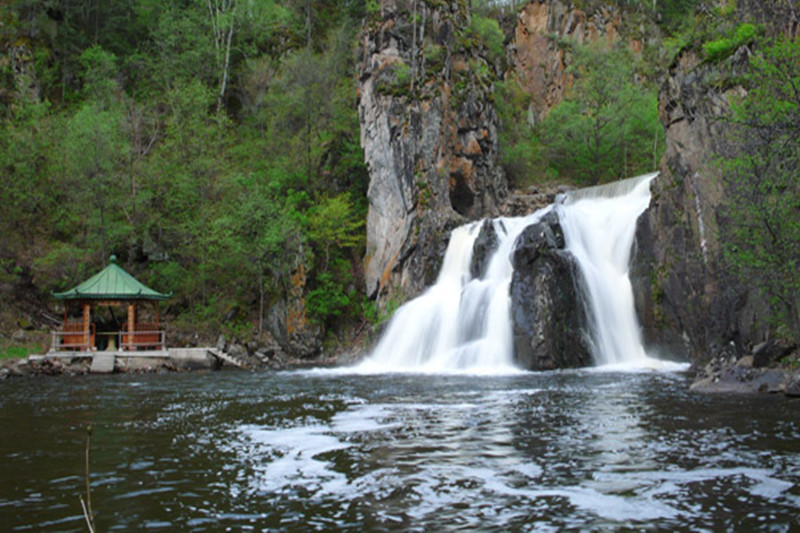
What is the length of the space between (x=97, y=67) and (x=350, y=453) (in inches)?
2004

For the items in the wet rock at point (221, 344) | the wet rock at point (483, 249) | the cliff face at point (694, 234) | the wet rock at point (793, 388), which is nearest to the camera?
the wet rock at point (793, 388)

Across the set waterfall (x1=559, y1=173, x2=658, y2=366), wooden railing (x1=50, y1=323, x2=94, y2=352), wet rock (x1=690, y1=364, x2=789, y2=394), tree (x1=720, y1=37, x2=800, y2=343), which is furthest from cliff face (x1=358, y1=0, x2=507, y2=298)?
wet rock (x1=690, y1=364, x2=789, y2=394)

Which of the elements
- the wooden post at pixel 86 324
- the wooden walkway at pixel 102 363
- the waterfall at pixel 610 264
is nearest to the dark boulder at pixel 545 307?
the waterfall at pixel 610 264

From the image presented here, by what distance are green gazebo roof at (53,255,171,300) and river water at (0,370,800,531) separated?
50.4 feet

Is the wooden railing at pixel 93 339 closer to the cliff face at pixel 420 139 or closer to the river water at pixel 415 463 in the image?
the cliff face at pixel 420 139

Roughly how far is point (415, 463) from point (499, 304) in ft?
59.3

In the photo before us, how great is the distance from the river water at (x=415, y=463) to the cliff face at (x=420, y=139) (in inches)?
792

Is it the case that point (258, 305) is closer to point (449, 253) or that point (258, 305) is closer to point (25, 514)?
point (449, 253)

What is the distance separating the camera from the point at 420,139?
36.2m

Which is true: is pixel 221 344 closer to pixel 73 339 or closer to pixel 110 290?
pixel 110 290

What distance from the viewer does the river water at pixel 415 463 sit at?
5.91 metres

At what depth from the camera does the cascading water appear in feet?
80.0

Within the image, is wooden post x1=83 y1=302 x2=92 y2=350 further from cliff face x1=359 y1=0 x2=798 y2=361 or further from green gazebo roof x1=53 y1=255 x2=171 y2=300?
cliff face x1=359 y1=0 x2=798 y2=361

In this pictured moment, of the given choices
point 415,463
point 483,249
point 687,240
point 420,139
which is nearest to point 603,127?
point 420,139
